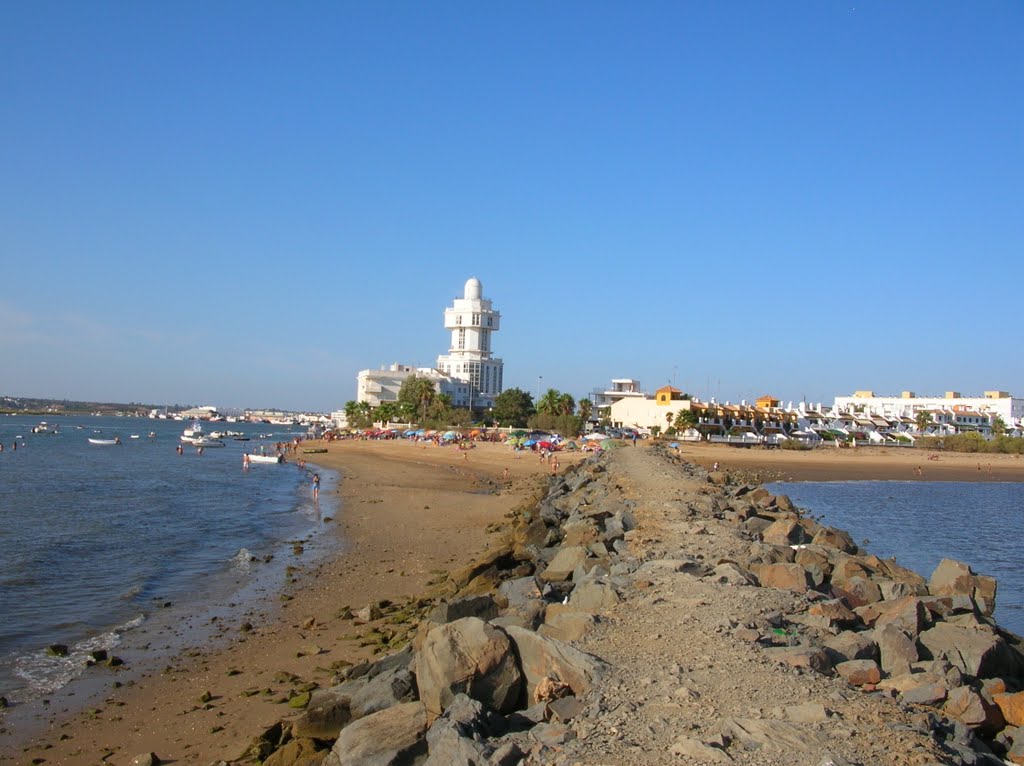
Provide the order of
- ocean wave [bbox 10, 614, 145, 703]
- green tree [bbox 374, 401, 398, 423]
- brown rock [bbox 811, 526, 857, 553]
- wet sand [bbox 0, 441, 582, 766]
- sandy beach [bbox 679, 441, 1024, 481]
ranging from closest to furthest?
1. wet sand [bbox 0, 441, 582, 766]
2. ocean wave [bbox 10, 614, 145, 703]
3. brown rock [bbox 811, 526, 857, 553]
4. sandy beach [bbox 679, 441, 1024, 481]
5. green tree [bbox 374, 401, 398, 423]

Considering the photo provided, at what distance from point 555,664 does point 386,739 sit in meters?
1.53

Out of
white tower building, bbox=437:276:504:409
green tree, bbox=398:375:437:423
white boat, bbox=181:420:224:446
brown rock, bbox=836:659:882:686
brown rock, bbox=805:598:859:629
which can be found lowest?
white boat, bbox=181:420:224:446

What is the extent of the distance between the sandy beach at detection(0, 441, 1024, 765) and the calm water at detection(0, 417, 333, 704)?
1128 millimetres

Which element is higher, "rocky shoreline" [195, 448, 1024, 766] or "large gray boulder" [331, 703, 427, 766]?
"rocky shoreline" [195, 448, 1024, 766]

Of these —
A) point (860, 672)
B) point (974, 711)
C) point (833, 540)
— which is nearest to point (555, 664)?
point (860, 672)

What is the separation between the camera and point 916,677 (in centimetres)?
752

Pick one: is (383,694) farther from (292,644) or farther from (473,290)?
(473,290)

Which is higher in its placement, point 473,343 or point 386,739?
point 473,343

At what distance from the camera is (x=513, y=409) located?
3866 inches

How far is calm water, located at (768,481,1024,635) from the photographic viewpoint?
20078 millimetres

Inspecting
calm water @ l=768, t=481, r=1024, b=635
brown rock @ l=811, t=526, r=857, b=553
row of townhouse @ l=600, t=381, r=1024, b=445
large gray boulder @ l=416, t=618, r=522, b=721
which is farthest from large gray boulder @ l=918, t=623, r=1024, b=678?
row of townhouse @ l=600, t=381, r=1024, b=445

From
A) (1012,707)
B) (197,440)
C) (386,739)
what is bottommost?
(197,440)

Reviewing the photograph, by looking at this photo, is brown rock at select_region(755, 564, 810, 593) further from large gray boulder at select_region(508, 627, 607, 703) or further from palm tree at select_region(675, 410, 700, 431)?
palm tree at select_region(675, 410, 700, 431)

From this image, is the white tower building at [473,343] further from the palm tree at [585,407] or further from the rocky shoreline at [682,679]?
the rocky shoreline at [682,679]
